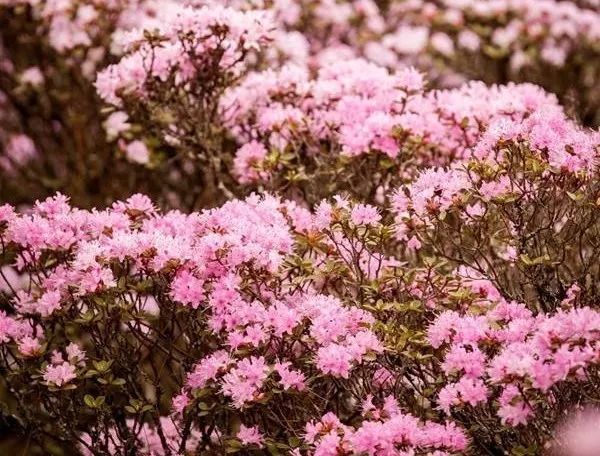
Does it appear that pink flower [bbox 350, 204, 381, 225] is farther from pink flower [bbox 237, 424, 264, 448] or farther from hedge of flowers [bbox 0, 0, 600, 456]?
pink flower [bbox 237, 424, 264, 448]

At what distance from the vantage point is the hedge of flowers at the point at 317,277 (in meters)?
3.53

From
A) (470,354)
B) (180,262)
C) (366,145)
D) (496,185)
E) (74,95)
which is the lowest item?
(470,354)

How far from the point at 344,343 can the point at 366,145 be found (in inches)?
60.0

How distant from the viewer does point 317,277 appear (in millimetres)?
4027

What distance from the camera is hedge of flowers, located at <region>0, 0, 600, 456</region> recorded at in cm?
353

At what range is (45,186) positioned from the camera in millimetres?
8359

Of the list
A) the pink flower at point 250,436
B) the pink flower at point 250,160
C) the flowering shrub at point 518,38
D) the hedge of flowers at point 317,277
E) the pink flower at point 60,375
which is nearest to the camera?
the hedge of flowers at point 317,277

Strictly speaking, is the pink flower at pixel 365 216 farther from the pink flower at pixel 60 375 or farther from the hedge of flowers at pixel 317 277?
the pink flower at pixel 60 375

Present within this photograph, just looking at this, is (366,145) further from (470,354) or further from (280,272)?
(470,354)

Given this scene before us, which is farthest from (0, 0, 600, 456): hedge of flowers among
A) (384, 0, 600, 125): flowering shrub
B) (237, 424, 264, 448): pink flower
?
(384, 0, 600, 125): flowering shrub

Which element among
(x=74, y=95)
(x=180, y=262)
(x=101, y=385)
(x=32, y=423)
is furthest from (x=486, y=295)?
(x=74, y=95)

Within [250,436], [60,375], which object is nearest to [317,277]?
[250,436]

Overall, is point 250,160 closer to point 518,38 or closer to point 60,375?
point 60,375

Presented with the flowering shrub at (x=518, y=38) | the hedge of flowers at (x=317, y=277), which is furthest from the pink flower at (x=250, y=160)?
the flowering shrub at (x=518, y=38)
